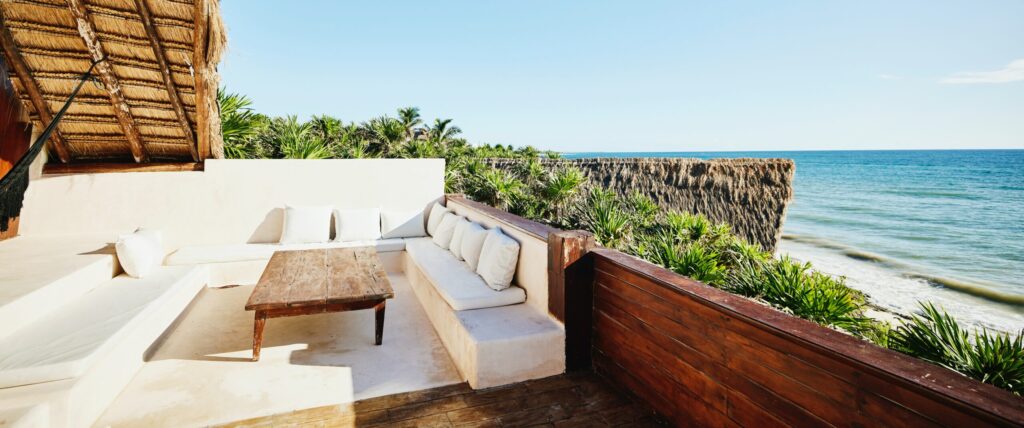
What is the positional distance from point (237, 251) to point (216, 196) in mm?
844

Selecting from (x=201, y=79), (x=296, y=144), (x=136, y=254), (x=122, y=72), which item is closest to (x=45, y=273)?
(x=136, y=254)

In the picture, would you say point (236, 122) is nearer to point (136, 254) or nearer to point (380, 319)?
point (136, 254)

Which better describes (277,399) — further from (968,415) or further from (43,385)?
(968,415)

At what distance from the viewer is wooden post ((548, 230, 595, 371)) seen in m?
2.41

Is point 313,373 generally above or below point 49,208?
below

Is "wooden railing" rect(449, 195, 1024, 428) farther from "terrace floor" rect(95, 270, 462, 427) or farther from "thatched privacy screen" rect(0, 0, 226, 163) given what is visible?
"thatched privacy screen" rect(0, 0, 226, 163)

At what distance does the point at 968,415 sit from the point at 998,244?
701 inches

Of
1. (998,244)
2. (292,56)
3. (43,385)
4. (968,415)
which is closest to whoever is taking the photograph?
(968,415)

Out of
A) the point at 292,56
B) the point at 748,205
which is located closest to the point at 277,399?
the point at 748,205

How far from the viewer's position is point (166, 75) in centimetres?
402

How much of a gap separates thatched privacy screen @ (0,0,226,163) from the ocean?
33.5 feet

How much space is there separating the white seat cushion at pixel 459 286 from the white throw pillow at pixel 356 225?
1.22 m

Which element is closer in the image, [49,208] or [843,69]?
[49,208]

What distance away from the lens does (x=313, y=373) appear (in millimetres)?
2602
